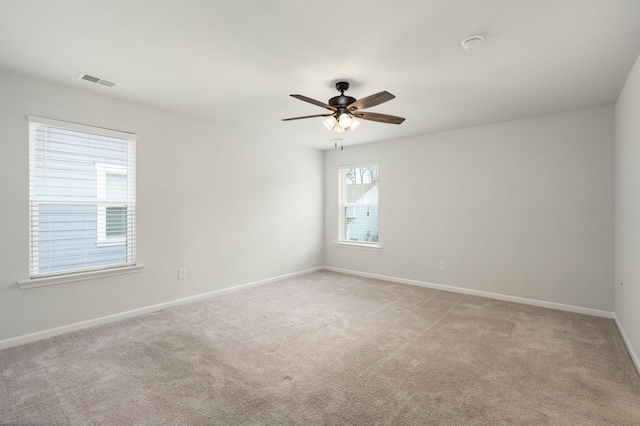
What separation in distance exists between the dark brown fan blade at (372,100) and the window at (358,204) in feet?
9.60

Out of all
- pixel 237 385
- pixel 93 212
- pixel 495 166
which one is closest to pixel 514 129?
pixel 495 166

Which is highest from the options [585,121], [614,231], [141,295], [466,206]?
[585,121]

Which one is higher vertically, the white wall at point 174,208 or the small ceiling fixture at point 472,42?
the small ceiling fixture at point 472,42

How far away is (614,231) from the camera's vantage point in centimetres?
354

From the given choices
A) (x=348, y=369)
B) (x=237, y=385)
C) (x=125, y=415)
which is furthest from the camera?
(x=348, y=369)

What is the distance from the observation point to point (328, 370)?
7.97ft

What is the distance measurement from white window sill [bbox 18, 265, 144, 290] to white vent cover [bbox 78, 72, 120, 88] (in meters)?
1.97

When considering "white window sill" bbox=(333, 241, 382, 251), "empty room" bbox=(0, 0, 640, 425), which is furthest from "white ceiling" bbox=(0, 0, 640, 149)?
"white window sill" bbox=(333, 241, 382, 251)

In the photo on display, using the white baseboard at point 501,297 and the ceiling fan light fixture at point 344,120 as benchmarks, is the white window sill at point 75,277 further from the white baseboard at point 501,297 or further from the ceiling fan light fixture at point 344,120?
the white baseboard at point 501,297

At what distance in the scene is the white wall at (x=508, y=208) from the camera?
367cm

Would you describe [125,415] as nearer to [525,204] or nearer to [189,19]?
[189,19]

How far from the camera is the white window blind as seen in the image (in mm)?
3016

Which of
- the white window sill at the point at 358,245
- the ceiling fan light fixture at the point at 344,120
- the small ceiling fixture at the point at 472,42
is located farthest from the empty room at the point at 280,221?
the white window sill at the point at 358,245

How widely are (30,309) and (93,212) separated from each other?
107cm
